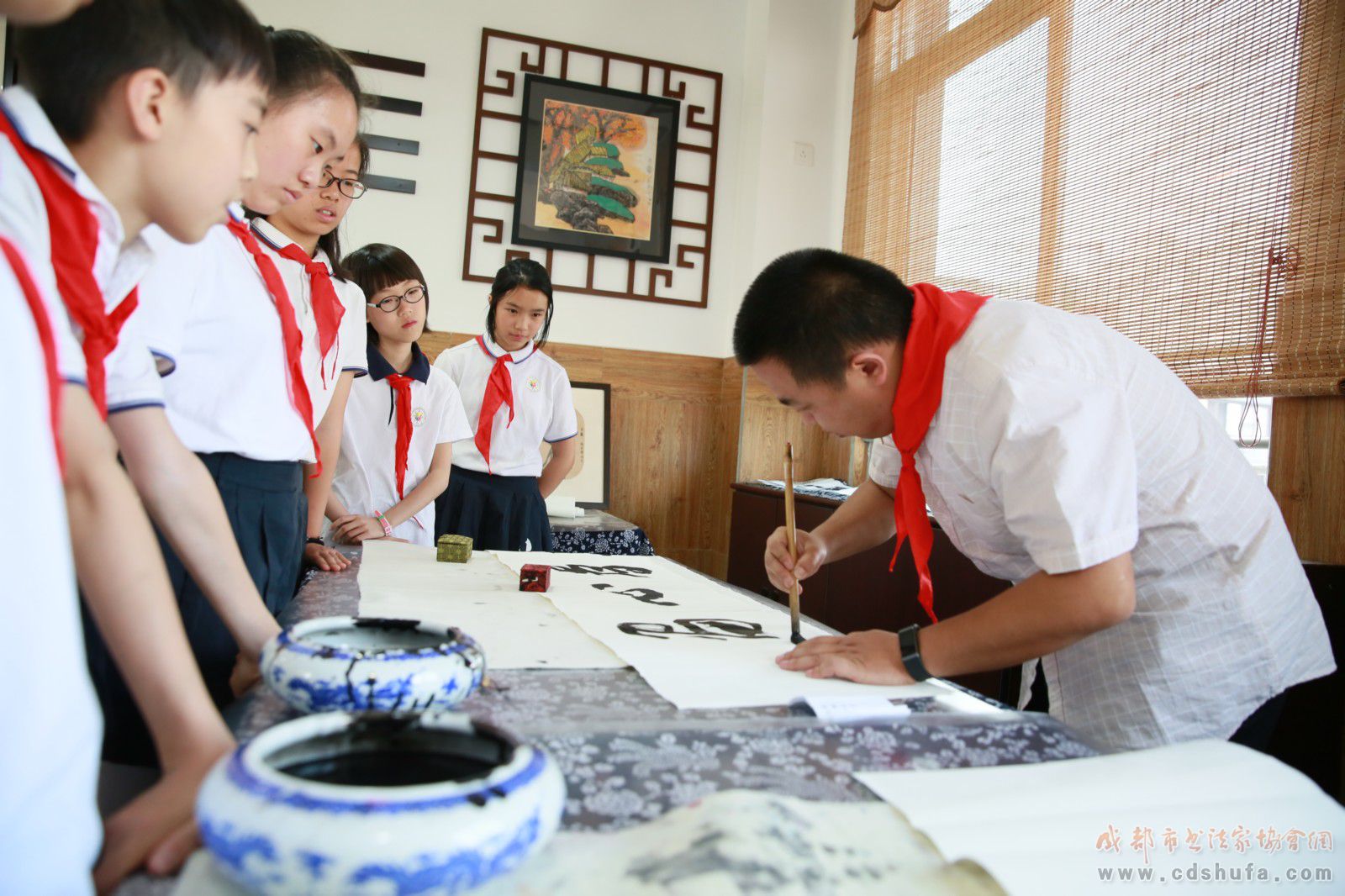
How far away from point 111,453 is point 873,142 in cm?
435

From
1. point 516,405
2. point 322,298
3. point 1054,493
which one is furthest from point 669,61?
point 1054,493

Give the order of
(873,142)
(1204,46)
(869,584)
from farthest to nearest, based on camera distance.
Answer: (873,142) → (869,584) → (1204,46)

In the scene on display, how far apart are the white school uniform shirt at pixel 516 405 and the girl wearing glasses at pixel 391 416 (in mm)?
451

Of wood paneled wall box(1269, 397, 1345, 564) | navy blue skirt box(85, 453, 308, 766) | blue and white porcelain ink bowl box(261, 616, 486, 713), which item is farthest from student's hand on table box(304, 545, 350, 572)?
wood paneled wall box(1269, 397, 1345, 564)

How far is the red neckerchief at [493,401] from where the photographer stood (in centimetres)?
303

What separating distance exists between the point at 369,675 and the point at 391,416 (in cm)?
198

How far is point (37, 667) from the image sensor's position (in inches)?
18.2

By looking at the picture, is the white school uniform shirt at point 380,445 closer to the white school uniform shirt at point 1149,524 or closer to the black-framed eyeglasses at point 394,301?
the black-framed eyeglasses at point 394,301

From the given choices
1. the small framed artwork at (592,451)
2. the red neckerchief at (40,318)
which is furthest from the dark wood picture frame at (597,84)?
the red neckerchief at (40,318)

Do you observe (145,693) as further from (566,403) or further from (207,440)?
(566,403)

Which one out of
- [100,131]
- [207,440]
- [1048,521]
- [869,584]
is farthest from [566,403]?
[100,131]

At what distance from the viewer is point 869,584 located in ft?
10.3

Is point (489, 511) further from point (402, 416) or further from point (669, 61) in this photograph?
point (669, 61)

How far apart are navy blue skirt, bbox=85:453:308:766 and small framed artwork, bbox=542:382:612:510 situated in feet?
10.0
